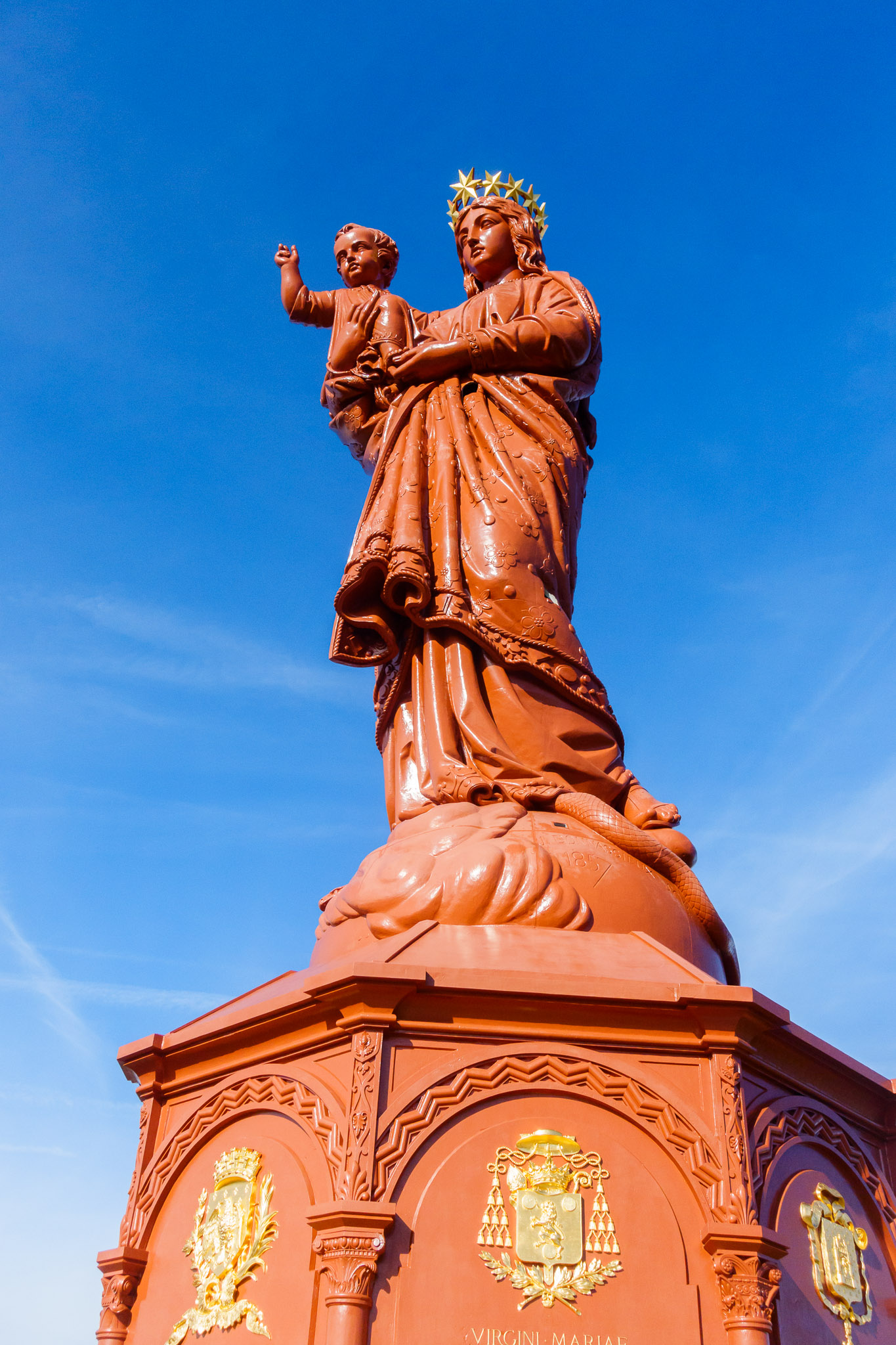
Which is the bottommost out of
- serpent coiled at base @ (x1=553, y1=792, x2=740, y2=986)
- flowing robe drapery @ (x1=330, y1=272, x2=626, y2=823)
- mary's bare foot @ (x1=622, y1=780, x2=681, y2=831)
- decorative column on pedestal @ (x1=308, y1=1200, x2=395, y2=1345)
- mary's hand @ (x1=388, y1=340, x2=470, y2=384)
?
decorative column on pedestal @ (x1=308, y1=1200, x2=395, y2=1345)

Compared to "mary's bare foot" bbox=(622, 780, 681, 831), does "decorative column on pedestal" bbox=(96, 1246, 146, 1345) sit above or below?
below

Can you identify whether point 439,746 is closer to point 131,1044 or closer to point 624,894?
point 624,894

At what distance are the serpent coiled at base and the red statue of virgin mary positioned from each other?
0.6 inches

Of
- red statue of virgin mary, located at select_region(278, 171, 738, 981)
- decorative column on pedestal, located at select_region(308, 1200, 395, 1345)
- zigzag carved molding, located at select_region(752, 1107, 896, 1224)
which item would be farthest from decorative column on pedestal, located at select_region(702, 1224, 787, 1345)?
red statue of virgin mary, located at select_region(278, 171, 738, 981)

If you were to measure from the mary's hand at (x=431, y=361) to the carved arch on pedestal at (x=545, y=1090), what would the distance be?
577 cm

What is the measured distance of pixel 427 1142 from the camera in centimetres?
546

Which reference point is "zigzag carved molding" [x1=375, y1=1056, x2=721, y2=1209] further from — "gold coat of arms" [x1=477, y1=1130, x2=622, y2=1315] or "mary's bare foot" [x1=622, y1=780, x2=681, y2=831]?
"mary's bare foot" [x1=622, y1=780, x2=681, y2=831]

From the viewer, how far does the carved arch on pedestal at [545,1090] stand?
543 centimetres

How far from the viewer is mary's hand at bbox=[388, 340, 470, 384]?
9.65 m

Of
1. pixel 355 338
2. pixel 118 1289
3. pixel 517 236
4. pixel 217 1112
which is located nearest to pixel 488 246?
pixel 517 236

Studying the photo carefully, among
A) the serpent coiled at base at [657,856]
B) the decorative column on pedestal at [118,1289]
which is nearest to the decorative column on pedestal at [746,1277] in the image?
the serpent coiled at base at [657,856]

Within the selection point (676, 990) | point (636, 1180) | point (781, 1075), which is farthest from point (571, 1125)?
point (781, 1075)

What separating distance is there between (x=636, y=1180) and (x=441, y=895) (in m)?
1.82

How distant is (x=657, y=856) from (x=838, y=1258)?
238 cm
